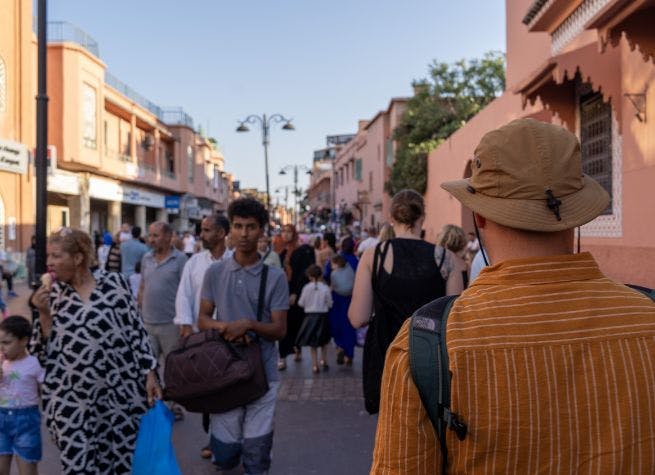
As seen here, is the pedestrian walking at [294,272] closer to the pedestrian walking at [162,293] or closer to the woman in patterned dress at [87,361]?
the pedestrian walking at [162,293]

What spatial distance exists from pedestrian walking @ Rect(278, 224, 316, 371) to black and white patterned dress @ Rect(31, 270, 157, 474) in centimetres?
487

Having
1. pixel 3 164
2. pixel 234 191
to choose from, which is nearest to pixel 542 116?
pixel 3 164

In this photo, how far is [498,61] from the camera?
3095 cm

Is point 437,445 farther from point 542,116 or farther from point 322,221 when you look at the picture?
point 322,221

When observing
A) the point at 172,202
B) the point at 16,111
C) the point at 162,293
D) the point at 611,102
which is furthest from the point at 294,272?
the point at 172,202

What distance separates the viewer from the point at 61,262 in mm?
3967

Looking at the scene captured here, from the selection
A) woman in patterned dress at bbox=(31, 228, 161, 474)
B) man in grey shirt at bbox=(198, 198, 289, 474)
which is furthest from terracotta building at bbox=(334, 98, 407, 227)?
woman in patterned dress at bbox=(31, 228, 161, 474)

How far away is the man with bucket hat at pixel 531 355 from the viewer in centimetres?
133

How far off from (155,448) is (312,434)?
2534 millimetres

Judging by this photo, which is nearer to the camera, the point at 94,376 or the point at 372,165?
the point at 94,376

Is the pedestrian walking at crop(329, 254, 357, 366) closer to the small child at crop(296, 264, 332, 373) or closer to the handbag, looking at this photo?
the small child at crop(296, 264, 332, 373)

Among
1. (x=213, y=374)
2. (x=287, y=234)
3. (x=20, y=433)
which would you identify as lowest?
(x=20, y=433)

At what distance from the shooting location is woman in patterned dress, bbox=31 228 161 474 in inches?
155

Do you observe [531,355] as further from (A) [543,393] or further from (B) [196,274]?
(B) [196,274]
